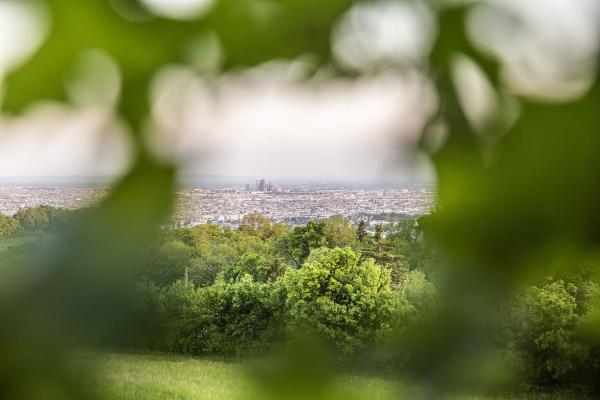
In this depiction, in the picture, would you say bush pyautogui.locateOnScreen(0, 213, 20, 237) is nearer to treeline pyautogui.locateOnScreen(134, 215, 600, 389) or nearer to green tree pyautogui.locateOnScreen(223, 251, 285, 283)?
treeline pyautogui.locateOnScreen(134, 215, 600, 389)

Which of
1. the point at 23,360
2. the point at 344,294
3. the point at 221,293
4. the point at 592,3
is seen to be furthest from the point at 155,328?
the point at 344,294

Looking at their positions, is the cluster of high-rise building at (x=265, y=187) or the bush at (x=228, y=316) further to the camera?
the bush at (x=228, y=316)

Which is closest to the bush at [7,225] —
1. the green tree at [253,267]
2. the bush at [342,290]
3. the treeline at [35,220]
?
the treeline at [35,220]

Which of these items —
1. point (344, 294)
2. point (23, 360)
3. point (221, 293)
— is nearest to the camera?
point (23, 360)

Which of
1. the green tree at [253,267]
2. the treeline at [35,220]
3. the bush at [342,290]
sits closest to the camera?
the treeline at [35,220]

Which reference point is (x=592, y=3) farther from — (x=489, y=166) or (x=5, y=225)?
(x=5, y=225)

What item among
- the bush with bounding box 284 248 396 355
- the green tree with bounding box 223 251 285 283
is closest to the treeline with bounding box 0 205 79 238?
the green tree with bounding box 223 251 285 283

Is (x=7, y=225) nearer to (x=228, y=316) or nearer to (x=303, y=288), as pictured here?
(x=228, y=316)

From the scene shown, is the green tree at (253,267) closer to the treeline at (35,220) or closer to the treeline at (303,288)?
the treeline at (303,288)

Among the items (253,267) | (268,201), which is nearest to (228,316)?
(253,267)
